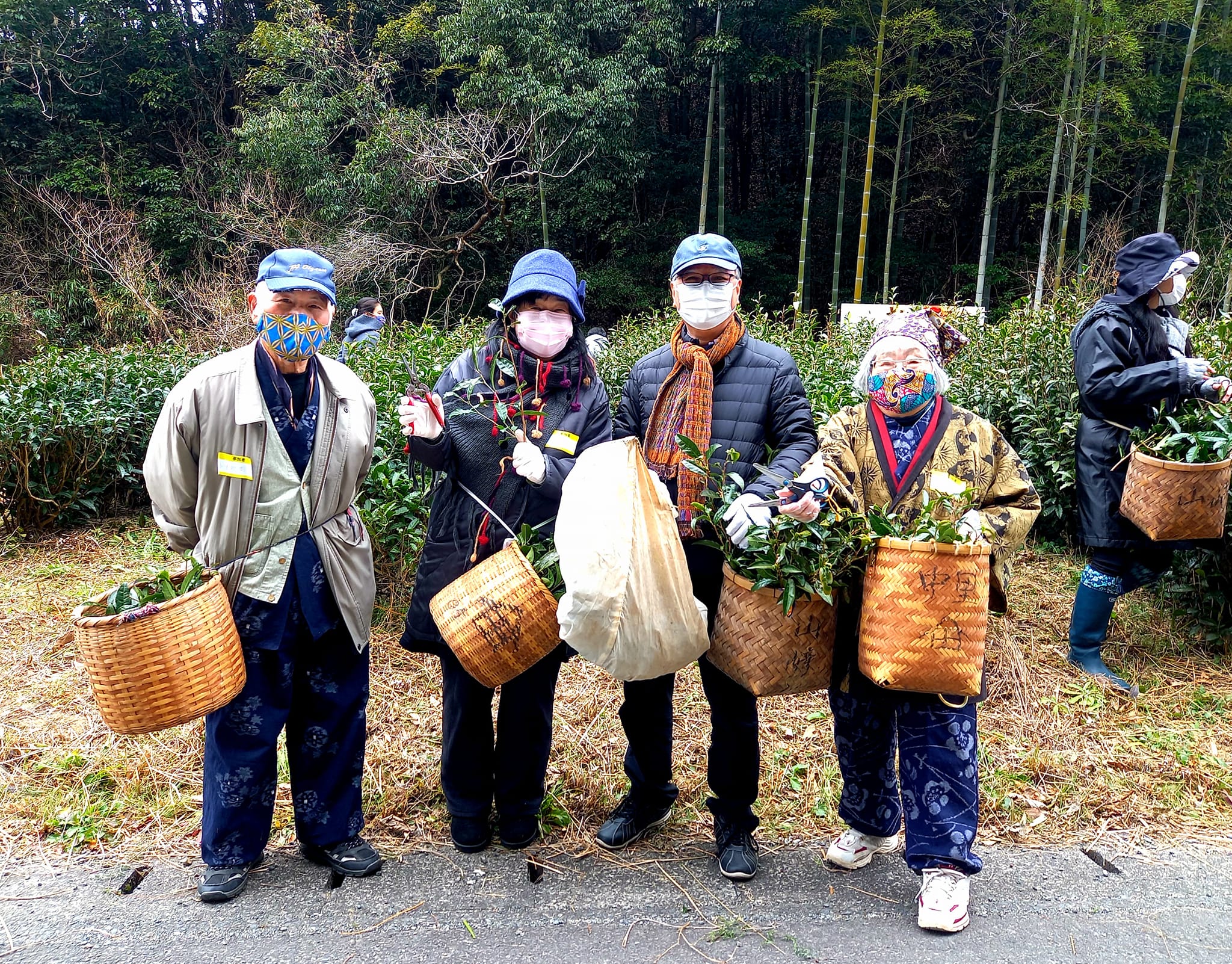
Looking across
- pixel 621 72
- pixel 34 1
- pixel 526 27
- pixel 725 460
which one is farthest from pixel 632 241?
pixel 725 460

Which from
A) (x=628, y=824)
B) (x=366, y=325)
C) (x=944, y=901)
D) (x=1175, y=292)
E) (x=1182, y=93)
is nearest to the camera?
(x=944, y=901)

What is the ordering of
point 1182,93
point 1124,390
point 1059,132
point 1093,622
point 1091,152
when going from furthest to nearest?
1. point 1091,152
2. point 1059,132
3. point 1182,93
4. point 1093,622
5. point 1124,390

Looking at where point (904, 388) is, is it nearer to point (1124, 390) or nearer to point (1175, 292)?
point (1124, 390)

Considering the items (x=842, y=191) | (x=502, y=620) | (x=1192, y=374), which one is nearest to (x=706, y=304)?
(x=502, y=620)

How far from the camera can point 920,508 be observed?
258 centimetres

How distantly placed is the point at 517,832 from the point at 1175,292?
3.82 meters

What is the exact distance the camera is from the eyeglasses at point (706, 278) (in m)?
2.86

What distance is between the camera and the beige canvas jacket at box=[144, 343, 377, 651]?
2.60 meters

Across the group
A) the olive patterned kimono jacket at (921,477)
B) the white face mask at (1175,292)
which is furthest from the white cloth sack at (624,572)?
the white face mask at (1175,292)

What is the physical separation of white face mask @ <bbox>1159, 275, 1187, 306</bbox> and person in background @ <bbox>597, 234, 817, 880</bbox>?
2382 mm

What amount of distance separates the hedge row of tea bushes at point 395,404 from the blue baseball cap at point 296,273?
5.77 feet

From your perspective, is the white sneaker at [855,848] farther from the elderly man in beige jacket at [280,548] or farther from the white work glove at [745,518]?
the elderly man in beige jacket at [280,548]

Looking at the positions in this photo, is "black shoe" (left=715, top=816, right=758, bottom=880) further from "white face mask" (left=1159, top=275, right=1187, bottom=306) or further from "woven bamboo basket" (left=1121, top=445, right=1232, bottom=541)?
"white face mask" (left=1159, top=275, right=1187, bottom=306)

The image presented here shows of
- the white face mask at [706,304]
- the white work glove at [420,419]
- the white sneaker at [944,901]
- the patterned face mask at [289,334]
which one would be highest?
the white face mask at [706,304]
